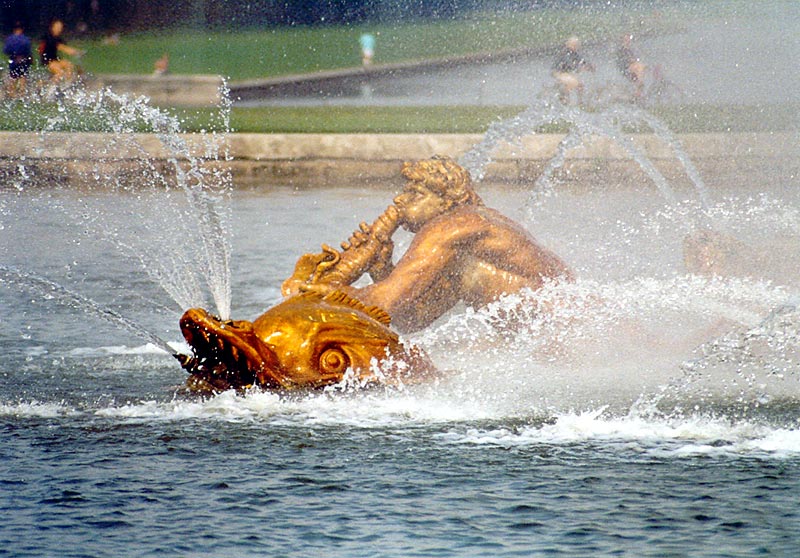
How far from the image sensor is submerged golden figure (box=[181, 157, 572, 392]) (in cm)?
625

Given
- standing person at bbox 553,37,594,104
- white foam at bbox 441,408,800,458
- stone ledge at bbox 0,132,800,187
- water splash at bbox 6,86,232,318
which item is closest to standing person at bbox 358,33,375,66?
standing person at bbox 553,37,594,104

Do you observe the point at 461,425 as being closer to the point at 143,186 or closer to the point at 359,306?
the point at 359,306

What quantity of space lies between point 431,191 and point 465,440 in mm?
1554

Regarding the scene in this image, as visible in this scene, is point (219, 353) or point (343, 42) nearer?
point (219, 353)

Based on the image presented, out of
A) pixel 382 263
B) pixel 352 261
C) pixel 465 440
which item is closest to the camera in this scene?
pixel 465 440

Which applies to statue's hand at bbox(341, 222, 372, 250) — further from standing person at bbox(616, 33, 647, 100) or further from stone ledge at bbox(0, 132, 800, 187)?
standing person at bbox(616, 33, 647, 100)

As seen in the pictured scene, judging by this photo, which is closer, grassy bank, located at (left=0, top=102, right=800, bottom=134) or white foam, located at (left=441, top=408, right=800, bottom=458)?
white foam, located at (left=441, top=408, right=800, bottom=458)

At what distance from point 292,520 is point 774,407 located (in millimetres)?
2503

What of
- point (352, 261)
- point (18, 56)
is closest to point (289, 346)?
point (352, 261)

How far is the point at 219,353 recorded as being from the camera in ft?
20.5

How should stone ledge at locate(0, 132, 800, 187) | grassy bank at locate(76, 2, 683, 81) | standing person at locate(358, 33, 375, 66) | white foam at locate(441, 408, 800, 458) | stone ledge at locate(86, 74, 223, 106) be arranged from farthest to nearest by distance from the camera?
standing person at locate(358, 33, 375, 66) → grassy bank at locate(76, 2, 683, 81) → stone ledge at locate(86, 74, 223, 106) → stone ledge at locate(0, 132, 800, 187) → white foam at locate(441, 408, 800, 458)

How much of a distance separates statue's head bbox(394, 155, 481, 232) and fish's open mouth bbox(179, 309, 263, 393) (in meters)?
1.25

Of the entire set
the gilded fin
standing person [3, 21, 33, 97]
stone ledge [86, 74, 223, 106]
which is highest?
standing person [3, 21, 33, 97]

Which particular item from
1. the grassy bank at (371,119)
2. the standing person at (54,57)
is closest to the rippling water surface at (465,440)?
the grassy bank at (371,119)
